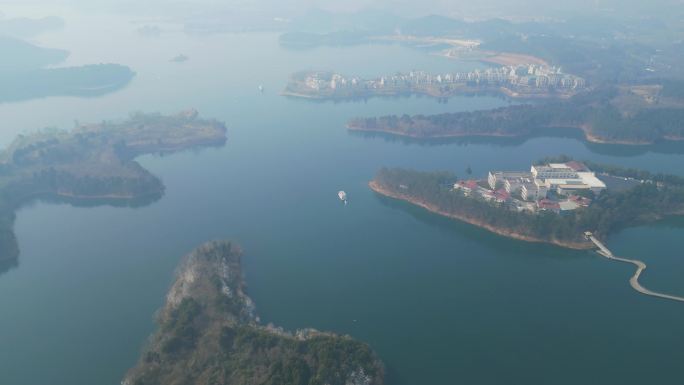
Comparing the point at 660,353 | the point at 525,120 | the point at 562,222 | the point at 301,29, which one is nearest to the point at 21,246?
the point at 562,222

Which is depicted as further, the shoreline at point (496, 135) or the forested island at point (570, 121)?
the forested island at point (570, 121)

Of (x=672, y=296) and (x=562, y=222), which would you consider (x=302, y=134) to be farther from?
(x=672, y=296)

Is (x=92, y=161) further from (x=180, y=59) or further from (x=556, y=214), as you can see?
(x=180, y=59)

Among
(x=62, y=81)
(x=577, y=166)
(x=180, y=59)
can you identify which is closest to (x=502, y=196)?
(x=577, y=166)

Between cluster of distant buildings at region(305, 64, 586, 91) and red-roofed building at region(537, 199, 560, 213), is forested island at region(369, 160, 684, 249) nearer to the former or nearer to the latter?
red-roofed building at region(537, 199, 560, 213)

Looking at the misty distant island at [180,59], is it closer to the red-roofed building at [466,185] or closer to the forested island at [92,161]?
the forested island at [92,161]

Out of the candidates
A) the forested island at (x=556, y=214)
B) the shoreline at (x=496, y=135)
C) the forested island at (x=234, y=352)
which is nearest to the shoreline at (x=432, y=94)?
the shoreline at (x=496, y=135)

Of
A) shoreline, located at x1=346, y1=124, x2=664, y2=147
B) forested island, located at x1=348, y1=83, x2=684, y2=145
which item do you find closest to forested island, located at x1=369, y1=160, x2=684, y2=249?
shoreline, located at x1=346, y1=124, x2=664, y2=147
